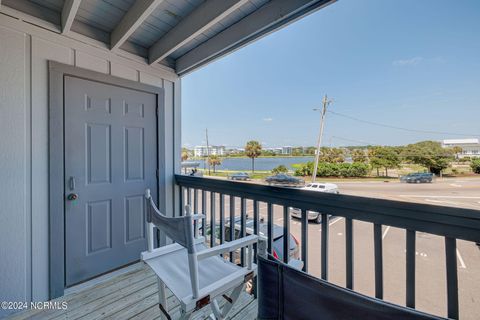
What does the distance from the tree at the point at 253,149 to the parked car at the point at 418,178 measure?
111 cm

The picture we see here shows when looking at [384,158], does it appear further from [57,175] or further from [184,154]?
[57,175]

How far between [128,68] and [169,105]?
602 millimetres

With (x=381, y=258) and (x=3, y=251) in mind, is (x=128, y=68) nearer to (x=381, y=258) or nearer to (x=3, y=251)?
(x=3, y=251)

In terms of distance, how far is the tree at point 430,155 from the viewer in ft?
4.33

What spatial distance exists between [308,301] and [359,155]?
121cm

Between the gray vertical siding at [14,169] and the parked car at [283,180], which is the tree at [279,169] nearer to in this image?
the parked car at [283,180]

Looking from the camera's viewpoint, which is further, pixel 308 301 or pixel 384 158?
pixel 384 158

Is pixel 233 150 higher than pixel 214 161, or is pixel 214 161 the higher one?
pixel 233 150

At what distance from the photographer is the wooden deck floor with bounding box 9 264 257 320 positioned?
1722 mm

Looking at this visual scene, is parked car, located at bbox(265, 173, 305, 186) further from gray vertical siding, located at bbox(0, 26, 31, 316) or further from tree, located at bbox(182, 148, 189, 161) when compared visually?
gray vertical siding, located at bbox(0, 26, 31, 316)

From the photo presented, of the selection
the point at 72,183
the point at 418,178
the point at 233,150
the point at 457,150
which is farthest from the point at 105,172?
the point at 457,150

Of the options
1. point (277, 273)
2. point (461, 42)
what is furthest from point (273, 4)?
point (277, 273)

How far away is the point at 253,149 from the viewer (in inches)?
83.4

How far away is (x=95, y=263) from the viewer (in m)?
2.18
